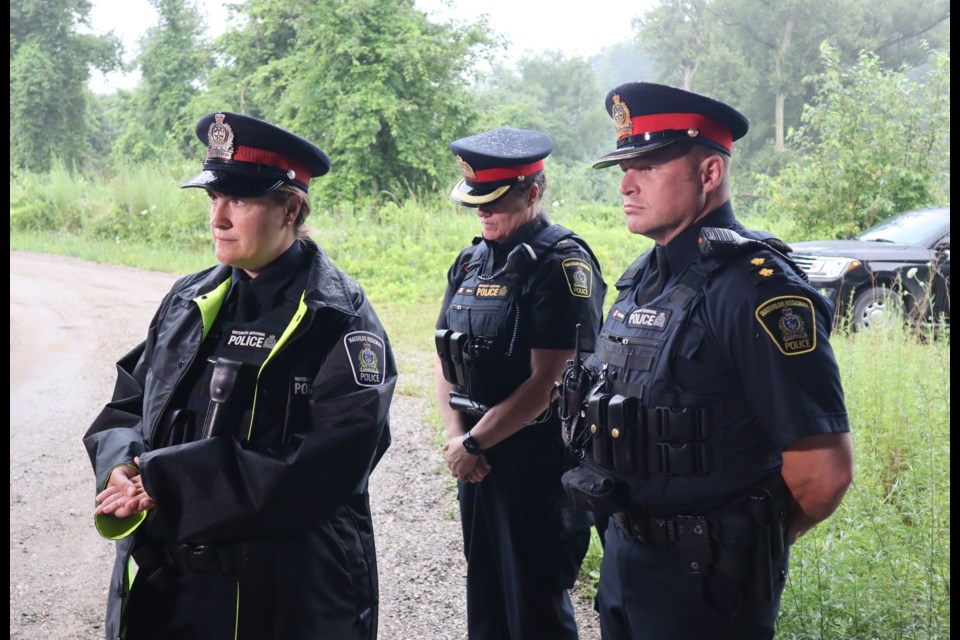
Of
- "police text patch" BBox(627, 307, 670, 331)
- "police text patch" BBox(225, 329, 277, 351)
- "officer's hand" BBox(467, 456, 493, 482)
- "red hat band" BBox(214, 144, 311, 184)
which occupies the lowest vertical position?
"officer's hand" BBox(467, 456, 493, 482)

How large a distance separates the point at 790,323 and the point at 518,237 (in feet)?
4.72

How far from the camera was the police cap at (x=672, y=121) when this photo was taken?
2.40 metres

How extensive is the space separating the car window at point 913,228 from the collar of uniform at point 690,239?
8.15 metres

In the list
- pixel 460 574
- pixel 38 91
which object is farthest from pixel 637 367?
pixel 38 91

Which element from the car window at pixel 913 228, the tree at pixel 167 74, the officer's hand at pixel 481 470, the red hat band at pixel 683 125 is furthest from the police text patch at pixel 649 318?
the tree at pixel 167 74

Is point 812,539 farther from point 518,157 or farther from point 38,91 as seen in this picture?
point 38,91

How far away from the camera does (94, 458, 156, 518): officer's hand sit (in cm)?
222

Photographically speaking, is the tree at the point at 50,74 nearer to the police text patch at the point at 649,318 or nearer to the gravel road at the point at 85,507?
the gravel road at the point at 85,507

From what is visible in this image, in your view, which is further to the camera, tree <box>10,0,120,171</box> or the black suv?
tree <box>10,0,120,171</box>

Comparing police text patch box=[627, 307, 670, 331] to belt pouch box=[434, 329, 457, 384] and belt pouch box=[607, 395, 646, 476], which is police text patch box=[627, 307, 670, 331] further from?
belt pouch box=[434, 329, 457, 384]

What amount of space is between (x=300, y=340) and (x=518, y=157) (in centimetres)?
139

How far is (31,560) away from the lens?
15.2 feet

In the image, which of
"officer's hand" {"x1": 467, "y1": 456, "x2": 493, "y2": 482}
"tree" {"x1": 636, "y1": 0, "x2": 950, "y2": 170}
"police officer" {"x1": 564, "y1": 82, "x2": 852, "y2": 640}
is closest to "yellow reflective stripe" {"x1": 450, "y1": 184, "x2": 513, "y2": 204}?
"officer's hand" {"x1": 467, "y1": 456, "x2": 493, "y2": 482}

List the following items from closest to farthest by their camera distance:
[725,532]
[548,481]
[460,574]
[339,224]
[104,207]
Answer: [725,532] → [548,481] → [460,574] → [339,224] → [104,207]
